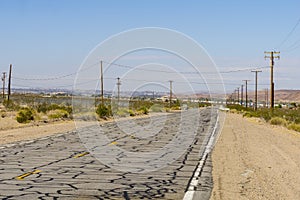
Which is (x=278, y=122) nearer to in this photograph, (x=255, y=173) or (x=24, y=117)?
(x=24, y=117)

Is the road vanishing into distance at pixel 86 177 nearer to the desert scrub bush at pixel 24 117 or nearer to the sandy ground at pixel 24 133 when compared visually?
the sandy ground at pixel 24 133

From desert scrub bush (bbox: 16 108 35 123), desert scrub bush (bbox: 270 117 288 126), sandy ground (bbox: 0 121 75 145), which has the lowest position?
sandy ground (bbox: 0 121 75 145)

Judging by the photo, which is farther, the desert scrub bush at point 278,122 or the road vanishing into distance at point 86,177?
the desert scrub bush at point 278,122

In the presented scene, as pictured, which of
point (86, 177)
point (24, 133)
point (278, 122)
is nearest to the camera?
point (86, 177)

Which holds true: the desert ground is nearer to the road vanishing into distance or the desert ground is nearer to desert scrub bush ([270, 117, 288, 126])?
the road vanishing into distance

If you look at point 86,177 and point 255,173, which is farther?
point 255,173

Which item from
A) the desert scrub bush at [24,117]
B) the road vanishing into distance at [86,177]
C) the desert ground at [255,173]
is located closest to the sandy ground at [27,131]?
the desert scrub bush at [24,117]

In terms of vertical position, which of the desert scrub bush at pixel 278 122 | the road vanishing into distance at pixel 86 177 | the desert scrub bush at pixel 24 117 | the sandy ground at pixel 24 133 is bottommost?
the sandy ground at pixel 24 133

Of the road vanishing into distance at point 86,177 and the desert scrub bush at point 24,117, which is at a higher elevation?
the desert scrub bush at point 24,117

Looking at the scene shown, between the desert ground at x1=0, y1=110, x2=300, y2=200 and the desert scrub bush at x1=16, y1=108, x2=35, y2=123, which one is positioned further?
the desert scrub bush at x1=16, y1=108, x2=35, y2=123

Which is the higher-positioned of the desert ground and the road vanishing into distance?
the road vanishing into distance

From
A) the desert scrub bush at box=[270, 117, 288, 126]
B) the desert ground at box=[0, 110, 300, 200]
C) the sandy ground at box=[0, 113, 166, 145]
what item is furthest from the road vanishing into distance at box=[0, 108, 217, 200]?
the desert scrub bush at box=[270, 117, 288, 126]

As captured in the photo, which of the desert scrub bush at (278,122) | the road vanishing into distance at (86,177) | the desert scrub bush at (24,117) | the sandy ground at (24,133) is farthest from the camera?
the desert scrub bush at (278,122)

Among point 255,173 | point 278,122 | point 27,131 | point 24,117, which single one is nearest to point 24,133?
point 27,131
